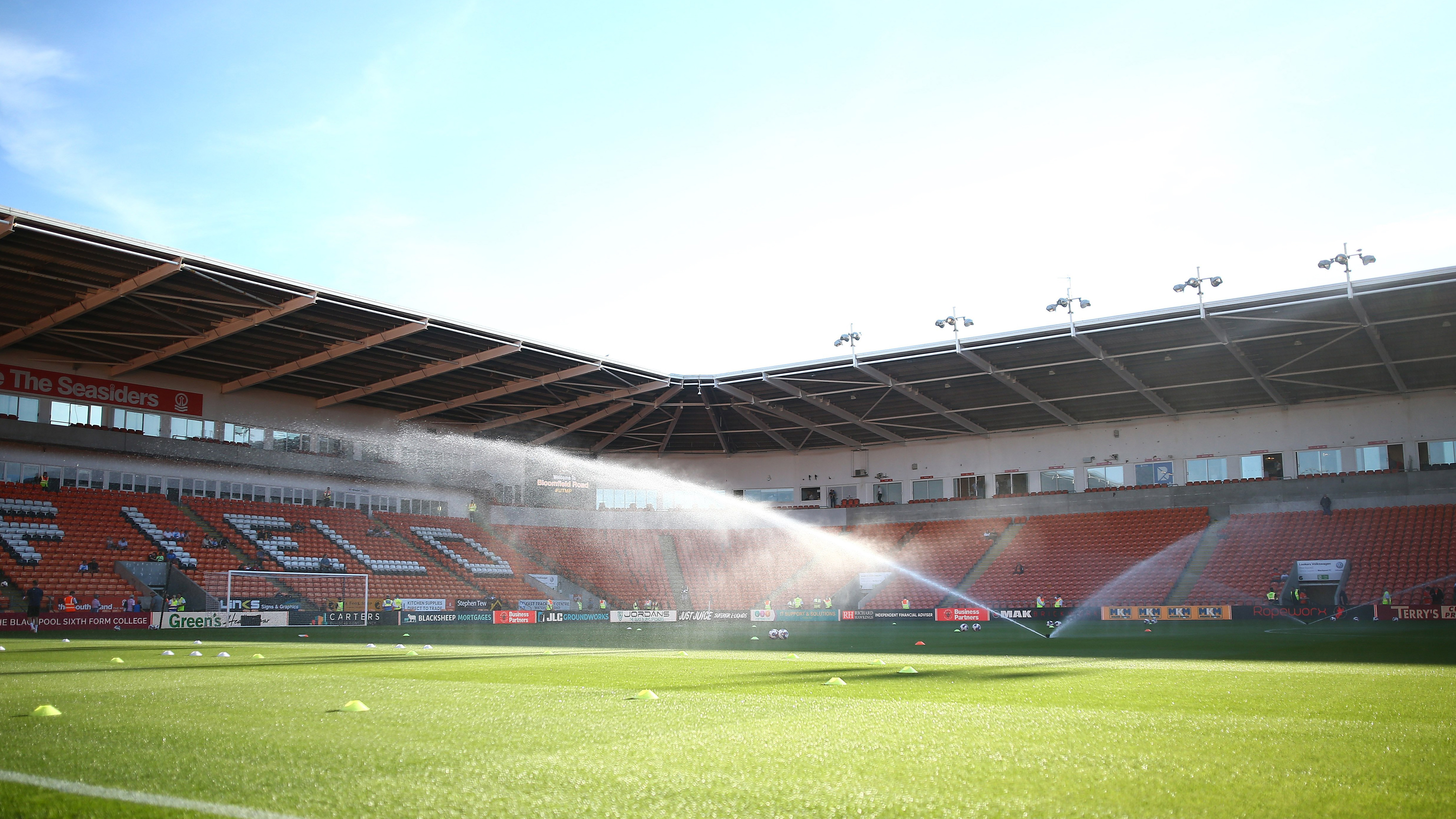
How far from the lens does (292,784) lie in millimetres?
4719

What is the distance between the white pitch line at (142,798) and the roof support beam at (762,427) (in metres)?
43.9

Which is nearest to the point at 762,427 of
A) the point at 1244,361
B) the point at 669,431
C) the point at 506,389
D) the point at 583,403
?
the point at 669,431

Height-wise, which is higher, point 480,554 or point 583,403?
point 583,403

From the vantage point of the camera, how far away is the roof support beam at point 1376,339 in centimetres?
3130

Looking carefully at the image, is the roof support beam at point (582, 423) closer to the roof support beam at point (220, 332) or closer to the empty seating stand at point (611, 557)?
the empty seating stand at point (611, 557)

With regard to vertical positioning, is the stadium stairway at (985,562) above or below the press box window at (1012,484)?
below

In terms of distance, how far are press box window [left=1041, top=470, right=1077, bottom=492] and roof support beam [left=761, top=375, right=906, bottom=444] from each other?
8035 millimetres

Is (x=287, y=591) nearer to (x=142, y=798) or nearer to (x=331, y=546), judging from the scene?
(x=331, y=546)

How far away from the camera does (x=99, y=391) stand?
129ft

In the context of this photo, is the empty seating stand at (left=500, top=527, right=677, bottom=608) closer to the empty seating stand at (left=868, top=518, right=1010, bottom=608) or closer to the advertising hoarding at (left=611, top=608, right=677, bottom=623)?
the advertising hoarding at (left=611, top=608, right=677, bottom=623)

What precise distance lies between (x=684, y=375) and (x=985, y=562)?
18216 millimetres

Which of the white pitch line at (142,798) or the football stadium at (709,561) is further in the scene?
the football stadium at (709,561)

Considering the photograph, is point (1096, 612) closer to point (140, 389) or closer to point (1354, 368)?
point (1354, 368)

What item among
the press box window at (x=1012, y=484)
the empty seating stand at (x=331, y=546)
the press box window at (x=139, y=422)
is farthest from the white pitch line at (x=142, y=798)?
the press box window at (x=1012, y=484)
